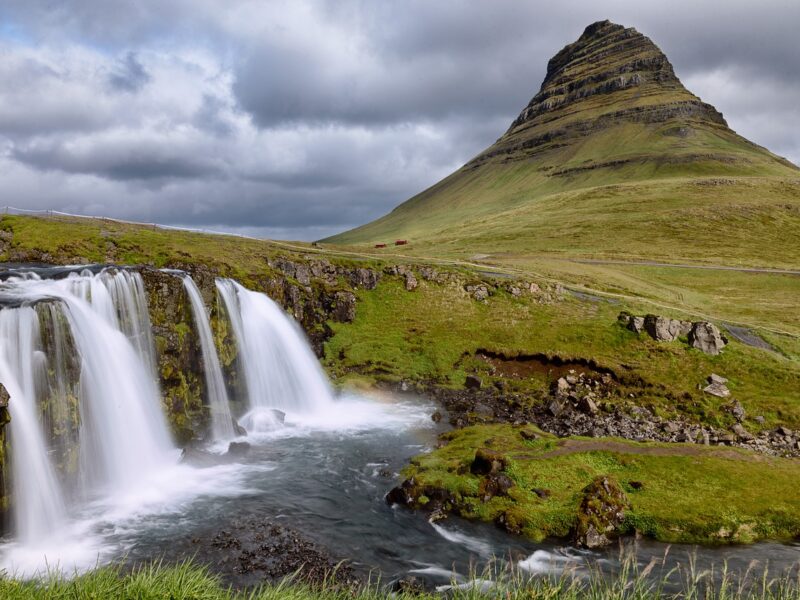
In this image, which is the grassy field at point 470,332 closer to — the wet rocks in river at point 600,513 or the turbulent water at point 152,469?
the turbulent water at point 152,469

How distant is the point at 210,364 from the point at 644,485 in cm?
2815

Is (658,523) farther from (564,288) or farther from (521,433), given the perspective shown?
(564,288)

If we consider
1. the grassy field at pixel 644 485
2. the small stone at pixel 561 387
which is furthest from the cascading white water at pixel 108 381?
the small stone at pixel 561 387

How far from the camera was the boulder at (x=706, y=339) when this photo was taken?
44344mm

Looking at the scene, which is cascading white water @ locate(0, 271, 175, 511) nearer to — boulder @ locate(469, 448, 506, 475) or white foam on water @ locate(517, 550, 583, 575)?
boulder @ locate(469, 448, 506, 475)

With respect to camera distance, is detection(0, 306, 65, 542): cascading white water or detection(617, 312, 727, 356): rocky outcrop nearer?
detection(0, 306, 65, 542): cascading white water

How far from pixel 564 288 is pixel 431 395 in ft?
92.5

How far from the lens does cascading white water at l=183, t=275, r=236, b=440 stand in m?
34.3

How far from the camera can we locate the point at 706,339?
44.8m

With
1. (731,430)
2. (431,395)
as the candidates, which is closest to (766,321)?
(731,430)

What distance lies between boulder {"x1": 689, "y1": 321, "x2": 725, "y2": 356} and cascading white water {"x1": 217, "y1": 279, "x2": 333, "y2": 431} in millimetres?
32364

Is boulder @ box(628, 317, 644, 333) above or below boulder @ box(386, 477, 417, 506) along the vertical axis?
above

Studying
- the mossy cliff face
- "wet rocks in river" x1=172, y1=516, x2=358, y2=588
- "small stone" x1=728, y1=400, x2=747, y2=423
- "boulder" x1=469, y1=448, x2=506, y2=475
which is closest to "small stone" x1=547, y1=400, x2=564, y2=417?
"small stone" x1=728, y1=400, x2=747, y2=423

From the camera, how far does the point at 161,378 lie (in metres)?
31.9
